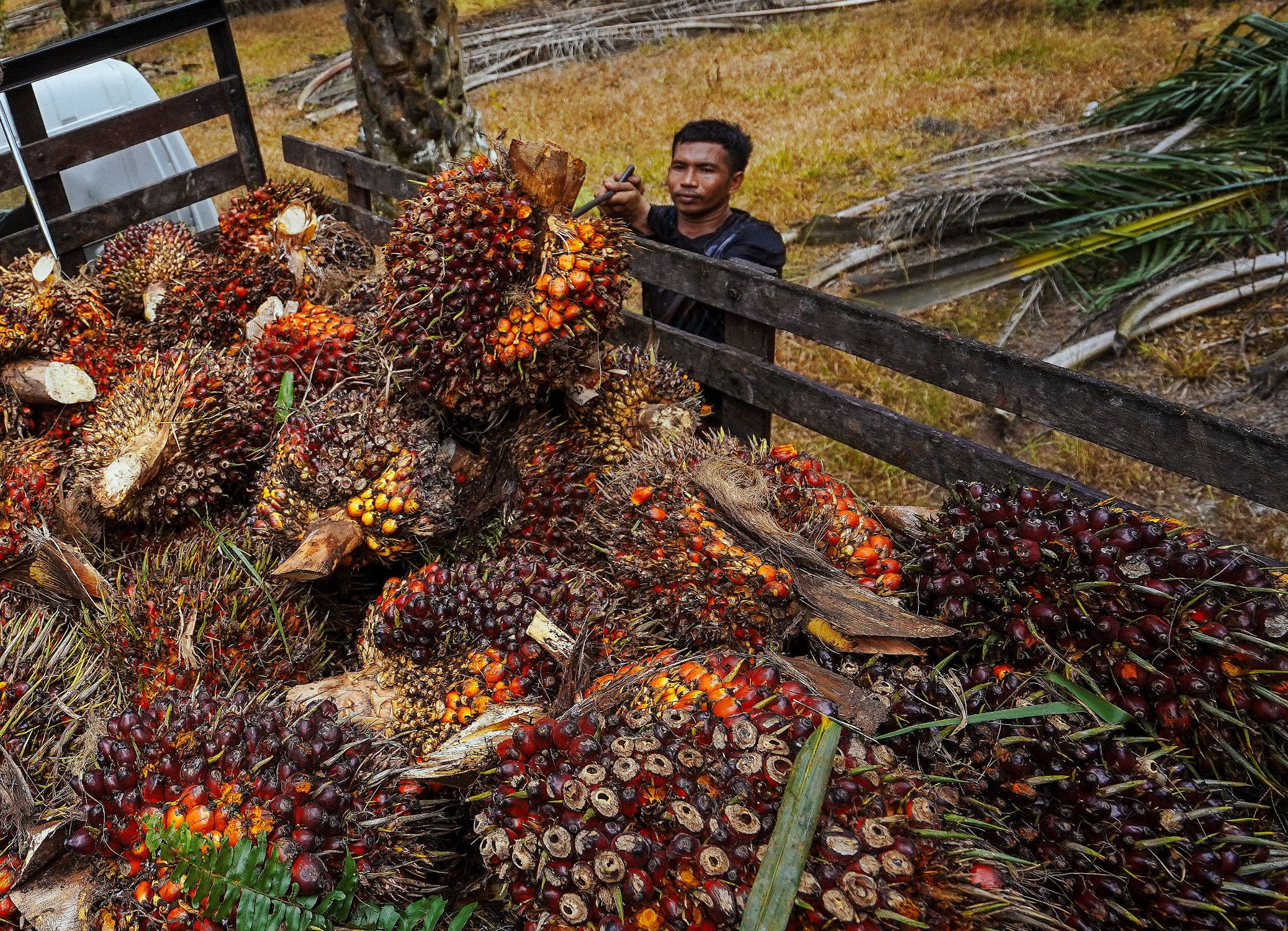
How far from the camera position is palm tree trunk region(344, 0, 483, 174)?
17.0 ft

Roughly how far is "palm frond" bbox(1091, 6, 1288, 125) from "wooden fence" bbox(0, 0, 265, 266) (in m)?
5.56

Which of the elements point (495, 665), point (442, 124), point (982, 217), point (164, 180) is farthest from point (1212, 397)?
point (164, 180)

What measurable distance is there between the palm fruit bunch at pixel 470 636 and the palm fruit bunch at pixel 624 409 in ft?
1.40

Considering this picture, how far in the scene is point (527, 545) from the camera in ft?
6.82

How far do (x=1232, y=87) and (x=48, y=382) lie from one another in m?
6.28

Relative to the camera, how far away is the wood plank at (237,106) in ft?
13.6

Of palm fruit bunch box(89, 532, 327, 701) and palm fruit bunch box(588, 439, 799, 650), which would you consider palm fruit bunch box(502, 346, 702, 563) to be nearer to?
palm fruit bunch box(588, 439, 799, 650)

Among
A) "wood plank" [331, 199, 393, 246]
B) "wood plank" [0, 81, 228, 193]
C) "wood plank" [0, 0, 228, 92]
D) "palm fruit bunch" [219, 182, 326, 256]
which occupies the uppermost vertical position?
"wood plank" [0, 0, 228, 92]

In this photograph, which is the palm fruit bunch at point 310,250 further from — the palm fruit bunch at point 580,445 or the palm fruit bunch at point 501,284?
the palm fruit bunch at point 580,445

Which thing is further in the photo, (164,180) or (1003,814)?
(164,180)

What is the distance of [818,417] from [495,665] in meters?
1.35

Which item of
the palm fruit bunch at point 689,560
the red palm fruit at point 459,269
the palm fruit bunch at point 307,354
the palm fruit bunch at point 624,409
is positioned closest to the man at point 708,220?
the palm fruit bunch at point 624,409

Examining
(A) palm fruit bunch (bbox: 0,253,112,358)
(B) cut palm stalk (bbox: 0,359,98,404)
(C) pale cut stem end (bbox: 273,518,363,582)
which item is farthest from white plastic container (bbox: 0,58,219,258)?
(C) pale cut stem end (bbox: 273,518,363,582)

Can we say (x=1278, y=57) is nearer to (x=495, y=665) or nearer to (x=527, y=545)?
(x=527, y=545)
